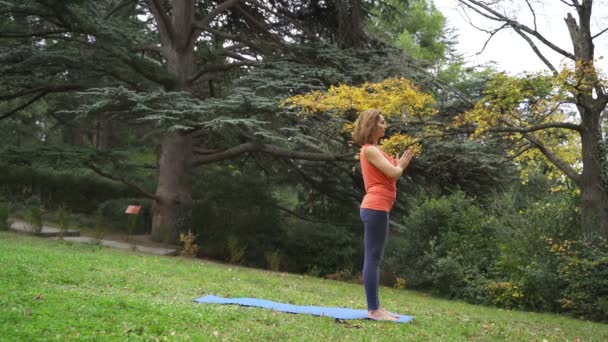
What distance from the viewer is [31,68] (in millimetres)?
13641

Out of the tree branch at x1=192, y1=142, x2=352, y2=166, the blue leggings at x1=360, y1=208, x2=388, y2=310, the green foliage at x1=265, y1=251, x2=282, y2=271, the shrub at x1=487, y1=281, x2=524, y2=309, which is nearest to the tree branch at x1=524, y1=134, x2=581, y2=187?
the shrub at x1=487, y1=281, x2=524, y2=309

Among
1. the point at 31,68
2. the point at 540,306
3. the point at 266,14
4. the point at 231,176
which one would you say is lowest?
the point at 540,306

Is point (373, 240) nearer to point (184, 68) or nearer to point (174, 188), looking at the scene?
point (174, 188)

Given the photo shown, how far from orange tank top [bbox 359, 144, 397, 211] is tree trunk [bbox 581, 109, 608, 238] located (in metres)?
5.48

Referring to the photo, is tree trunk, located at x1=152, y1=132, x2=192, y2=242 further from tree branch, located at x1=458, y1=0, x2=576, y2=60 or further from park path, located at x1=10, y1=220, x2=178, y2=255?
tree branch, located at x1=458, y1=0, x2=576, y2=60

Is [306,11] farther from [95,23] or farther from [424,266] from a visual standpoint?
[424,266]

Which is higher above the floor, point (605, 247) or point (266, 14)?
point (266, 14)

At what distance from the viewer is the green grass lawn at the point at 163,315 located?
4.08 m

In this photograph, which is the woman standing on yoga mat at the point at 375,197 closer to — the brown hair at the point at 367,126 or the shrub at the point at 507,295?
the brown hair at the point at 367,126

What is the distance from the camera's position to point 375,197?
200 inches

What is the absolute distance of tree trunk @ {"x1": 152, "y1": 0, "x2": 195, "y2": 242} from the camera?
14570 mm

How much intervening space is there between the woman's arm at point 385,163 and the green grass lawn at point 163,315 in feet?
4.41

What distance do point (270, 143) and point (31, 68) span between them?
19.6ft

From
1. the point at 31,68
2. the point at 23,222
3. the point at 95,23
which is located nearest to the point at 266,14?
the point at 95,23
